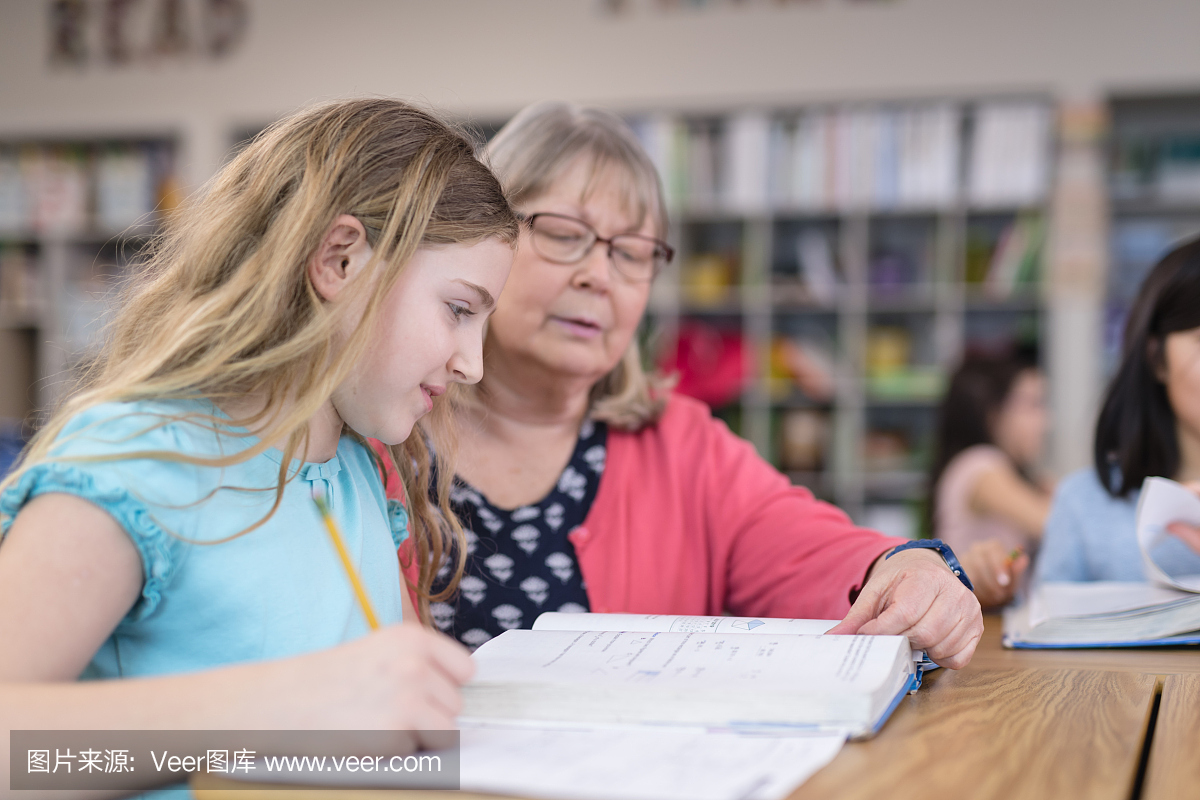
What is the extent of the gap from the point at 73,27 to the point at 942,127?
12.1ft

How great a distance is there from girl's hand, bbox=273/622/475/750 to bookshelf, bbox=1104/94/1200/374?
11.7 ft

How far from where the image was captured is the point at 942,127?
370 centimetres

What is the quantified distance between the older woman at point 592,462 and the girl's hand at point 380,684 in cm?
64

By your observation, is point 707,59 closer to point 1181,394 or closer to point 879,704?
point 1181,394

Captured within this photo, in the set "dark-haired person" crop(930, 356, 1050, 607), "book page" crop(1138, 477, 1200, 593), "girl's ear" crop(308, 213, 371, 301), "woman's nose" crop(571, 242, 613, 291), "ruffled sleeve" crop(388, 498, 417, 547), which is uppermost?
"girl's ear" crop(308, 213, 371, 301)

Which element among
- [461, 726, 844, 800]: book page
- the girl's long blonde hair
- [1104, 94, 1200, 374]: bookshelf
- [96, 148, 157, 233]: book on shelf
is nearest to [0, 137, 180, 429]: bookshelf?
[96, 148, 157, 233]: book on shelf

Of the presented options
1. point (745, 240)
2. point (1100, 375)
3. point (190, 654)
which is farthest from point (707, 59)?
point (190, 654)

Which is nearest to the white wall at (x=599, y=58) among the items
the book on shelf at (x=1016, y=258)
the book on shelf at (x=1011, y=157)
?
the book on shelf at (x=1011, y=157)

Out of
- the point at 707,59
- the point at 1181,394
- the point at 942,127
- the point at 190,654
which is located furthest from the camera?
the point at 707,59

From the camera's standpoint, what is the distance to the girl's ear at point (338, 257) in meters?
0.84

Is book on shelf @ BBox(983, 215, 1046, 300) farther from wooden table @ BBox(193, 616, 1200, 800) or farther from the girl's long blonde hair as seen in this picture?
the girl's long blonde hair

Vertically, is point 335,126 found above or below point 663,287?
above

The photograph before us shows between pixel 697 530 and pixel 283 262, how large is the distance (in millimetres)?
753

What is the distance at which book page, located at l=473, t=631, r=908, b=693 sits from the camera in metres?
0.68
